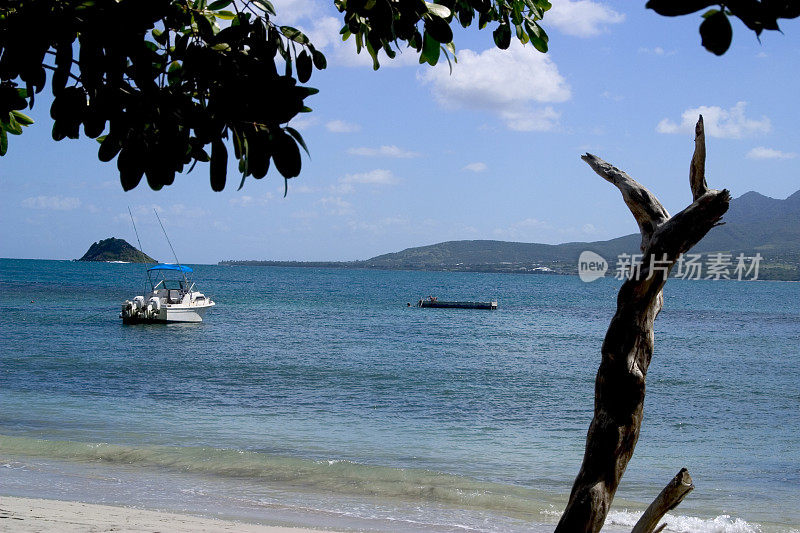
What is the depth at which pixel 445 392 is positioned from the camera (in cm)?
1861

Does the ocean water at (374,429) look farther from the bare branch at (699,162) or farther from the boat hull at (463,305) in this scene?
the boat hull at (463,305)

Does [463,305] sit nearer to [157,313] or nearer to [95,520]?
[157,313]

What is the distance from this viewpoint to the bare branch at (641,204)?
3738 millimetres

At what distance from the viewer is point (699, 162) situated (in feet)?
11.7

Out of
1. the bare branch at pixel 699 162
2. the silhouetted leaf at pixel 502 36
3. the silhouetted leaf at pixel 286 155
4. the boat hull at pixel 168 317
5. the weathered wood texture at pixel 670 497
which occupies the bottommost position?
the boat hull at pixel 168 317

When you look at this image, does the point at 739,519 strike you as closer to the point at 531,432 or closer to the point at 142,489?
the point at 531,432

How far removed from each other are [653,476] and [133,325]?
2822 cm

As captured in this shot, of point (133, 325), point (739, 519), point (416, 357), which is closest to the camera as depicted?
point (739, 519)

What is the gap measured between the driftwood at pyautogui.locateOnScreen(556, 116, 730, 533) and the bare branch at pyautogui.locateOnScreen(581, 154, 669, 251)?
0.13 meters

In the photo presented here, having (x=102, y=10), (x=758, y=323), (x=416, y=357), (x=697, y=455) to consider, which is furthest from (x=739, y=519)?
Answer: (x=758, y=323)

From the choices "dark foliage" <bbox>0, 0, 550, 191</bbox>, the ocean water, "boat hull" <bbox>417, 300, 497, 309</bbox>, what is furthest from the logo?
Result: "boat hull" <bbox>417, 300, 497, 309</bbox>

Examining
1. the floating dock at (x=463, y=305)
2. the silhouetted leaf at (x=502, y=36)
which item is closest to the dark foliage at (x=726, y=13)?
the silhouetted leaf at (x=502, y=36)

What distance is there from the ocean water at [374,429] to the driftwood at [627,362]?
4720 millimetres

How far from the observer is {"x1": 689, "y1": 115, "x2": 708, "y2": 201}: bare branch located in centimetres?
355
